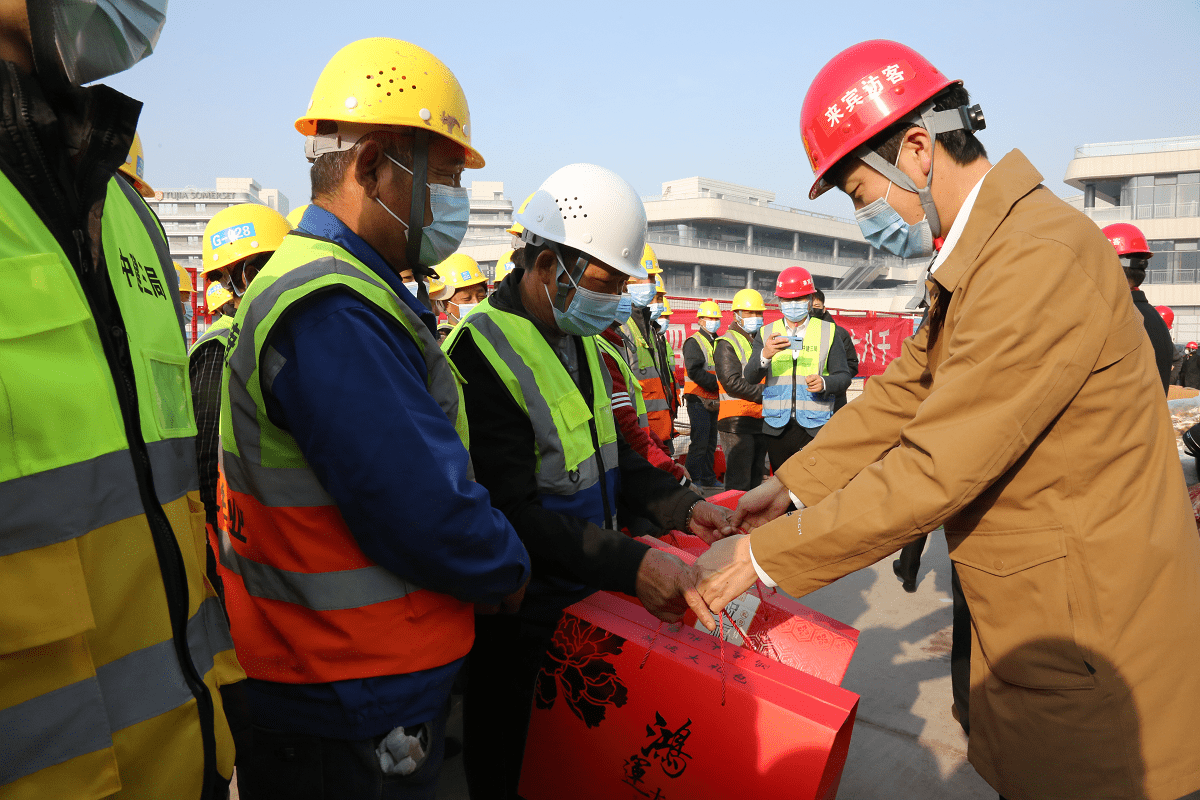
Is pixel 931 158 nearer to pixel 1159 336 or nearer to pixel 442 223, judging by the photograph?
pixel 442 223

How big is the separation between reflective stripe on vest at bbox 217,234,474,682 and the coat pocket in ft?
4.06

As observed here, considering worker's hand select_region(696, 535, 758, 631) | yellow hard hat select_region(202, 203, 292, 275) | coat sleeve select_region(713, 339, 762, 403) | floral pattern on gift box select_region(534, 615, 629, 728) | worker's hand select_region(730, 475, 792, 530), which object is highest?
yellow hard hat select_region(202, 203, 292, 275)

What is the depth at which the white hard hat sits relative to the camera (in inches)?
96.0

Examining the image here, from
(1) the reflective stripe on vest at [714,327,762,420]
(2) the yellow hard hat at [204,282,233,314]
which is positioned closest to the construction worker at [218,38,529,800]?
(2) the yellow hard hat at [204,282,233,314]

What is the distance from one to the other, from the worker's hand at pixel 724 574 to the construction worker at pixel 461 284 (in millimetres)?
5851

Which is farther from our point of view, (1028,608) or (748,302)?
(748,302)

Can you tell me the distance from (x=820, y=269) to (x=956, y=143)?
65317mm

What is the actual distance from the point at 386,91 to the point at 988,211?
4.76 feet

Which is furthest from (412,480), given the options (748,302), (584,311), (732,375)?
(748,302)

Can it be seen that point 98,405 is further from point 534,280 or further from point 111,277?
point 534,280

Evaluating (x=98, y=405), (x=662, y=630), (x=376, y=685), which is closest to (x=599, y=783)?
(x=662, y=630)

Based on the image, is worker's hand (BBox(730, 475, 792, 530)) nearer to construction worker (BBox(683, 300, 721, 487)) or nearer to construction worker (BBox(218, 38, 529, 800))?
construction worker (BBox(218, 38, 529, 800))

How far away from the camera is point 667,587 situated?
202 cm

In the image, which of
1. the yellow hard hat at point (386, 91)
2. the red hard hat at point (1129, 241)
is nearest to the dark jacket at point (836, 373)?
the red hard hat at point (1129, 241)
